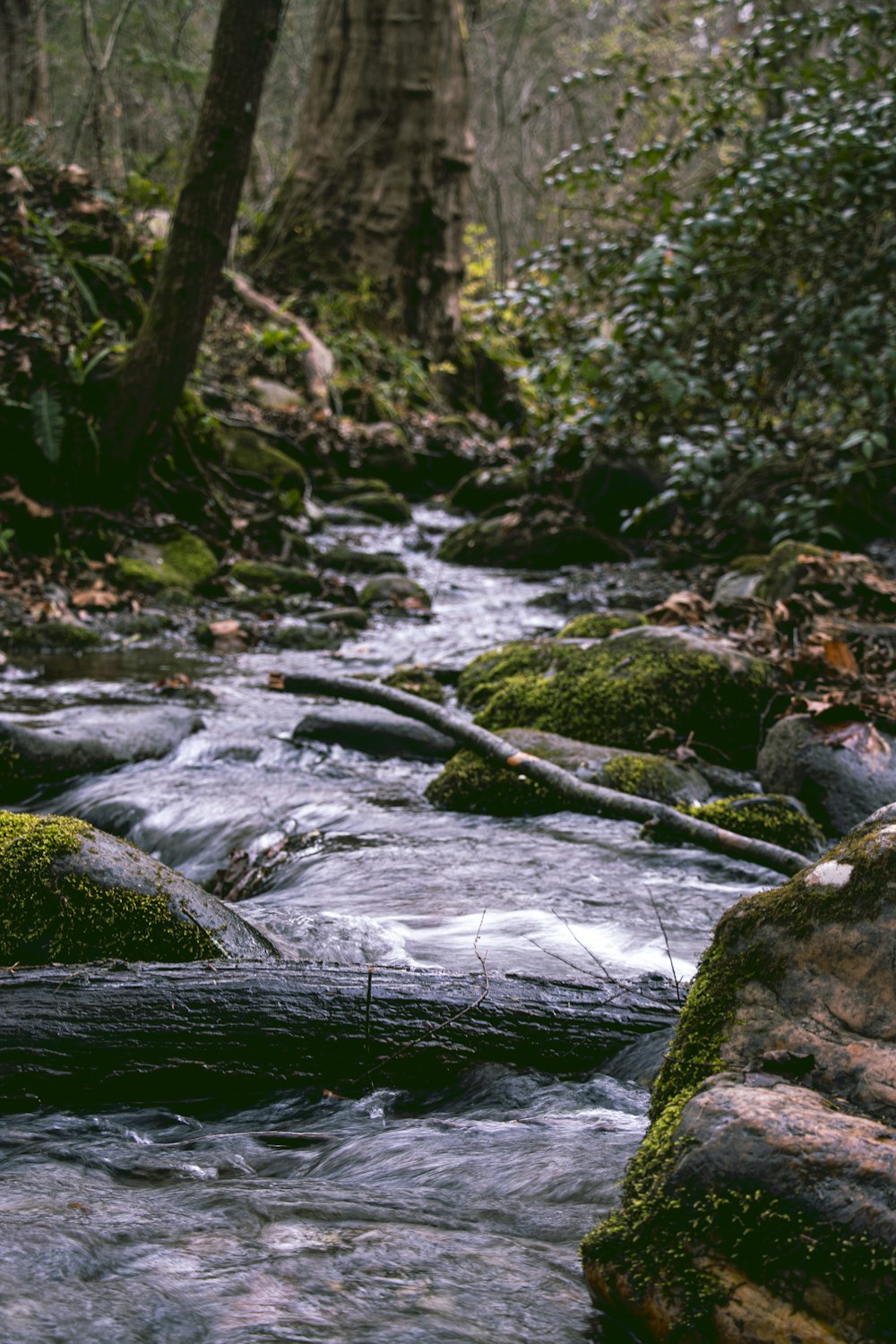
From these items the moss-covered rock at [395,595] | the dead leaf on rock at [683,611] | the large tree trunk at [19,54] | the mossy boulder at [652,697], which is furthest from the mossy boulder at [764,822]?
the large tree trunk at [19,54]

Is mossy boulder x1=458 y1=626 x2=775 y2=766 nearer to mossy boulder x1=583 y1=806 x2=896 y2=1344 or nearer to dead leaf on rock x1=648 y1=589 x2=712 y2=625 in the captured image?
dead leaf on rock x1=648 y1=589 x2=712 y2=625

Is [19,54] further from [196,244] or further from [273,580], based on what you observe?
[273,580]

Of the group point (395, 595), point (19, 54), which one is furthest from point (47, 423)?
point (19, 54)

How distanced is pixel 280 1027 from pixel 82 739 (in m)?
3.06

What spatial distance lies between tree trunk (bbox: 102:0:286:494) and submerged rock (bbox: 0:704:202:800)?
332 centimetres

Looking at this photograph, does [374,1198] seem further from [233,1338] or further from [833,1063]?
[833,1063]

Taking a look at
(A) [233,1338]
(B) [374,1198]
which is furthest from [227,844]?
(A) [233,1338]

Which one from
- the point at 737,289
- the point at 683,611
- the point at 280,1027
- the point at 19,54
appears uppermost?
the point at 19,54

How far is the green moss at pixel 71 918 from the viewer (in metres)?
2.37

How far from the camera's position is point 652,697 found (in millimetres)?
4961

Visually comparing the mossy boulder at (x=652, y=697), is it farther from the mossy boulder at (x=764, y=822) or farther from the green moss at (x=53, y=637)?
the green moss at (x=53, y=637)

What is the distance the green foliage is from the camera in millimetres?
7195

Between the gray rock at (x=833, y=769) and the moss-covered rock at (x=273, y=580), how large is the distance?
5341mm

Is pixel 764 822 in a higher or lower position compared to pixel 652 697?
lower
